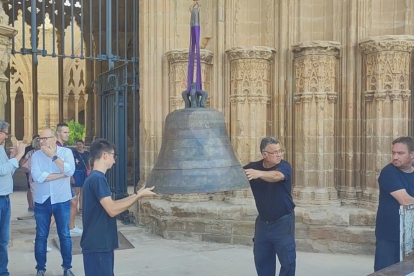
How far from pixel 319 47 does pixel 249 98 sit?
45.8 inches

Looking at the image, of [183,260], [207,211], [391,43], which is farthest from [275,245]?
[391,43]

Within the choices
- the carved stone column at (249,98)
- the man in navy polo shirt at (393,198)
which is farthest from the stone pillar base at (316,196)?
the man in navy polo shirt at (393,198)

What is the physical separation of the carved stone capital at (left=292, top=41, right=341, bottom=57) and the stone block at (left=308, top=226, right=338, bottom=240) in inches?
91.1

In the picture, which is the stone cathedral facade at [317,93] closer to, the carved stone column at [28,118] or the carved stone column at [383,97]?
the carved stone column at [383,97]

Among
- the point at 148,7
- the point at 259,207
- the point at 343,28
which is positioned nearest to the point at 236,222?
the point at 259,207

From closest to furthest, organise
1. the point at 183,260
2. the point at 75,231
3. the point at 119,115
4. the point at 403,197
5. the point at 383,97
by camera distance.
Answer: the point at 403,197 → the point at 183,260 → the point at 383,97 → the point at 75,231 → the point at 119,115

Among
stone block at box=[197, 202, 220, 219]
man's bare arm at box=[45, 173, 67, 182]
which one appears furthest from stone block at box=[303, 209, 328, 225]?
man's bare arm at box=[45, 173, 67, 182]

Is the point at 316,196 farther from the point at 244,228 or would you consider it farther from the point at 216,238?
the point at 216,238

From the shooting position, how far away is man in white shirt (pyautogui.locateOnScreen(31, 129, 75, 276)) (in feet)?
17.0

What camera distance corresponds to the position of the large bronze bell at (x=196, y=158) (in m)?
2.84

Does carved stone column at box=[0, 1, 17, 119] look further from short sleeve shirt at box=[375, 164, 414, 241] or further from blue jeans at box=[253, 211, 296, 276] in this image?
short sleeve shirt at box=[375, 164, 414, 241]

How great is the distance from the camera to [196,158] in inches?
115

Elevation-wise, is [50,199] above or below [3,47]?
below

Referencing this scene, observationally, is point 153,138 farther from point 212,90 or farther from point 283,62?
Answer: point 283,62
